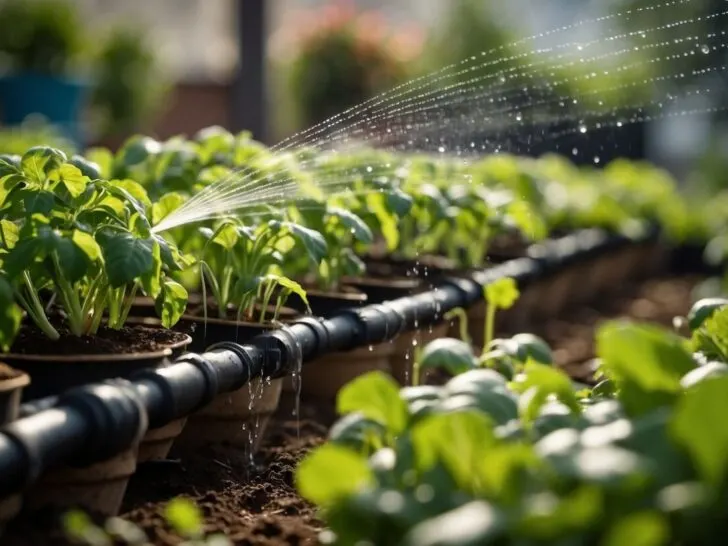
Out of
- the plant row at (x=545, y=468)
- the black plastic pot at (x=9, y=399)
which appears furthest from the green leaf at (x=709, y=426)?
the black plastic pot at (x=9, y=399)

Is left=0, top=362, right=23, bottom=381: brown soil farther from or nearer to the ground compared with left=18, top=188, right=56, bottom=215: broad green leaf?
nearer to the ground

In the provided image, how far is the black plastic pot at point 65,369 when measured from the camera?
85.5 inches

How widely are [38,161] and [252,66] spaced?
7.21m

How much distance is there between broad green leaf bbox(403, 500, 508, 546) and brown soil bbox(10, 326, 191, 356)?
1.08 meters

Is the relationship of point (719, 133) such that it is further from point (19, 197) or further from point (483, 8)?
point (19, 197)

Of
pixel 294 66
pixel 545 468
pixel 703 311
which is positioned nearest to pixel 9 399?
pixel 545 468

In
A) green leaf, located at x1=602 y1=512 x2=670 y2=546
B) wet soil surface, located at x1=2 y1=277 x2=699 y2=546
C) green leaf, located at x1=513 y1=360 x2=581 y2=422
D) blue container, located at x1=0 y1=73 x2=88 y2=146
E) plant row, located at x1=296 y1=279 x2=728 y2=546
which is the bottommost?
wet soil surface, located at x1=2 y1=277 x2=699 y2=546

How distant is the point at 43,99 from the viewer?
8.44 meters

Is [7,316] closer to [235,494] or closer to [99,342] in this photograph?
[99,342]

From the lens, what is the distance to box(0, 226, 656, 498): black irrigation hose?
5.83 feet

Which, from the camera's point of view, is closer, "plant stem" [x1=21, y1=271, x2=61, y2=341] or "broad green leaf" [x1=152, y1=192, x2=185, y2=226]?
"plant stem" [x1=21, y1=271, x2=61, y2=341]

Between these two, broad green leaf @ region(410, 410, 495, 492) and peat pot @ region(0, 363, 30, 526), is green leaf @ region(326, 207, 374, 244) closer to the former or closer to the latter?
peat pot @ region(0, 363, 30, 526)

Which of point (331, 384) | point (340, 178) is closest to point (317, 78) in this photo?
point (340, 178)

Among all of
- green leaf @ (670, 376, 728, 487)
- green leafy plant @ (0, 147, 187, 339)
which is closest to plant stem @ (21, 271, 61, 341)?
green leafy plant @ (0, 147, 187, 339)
